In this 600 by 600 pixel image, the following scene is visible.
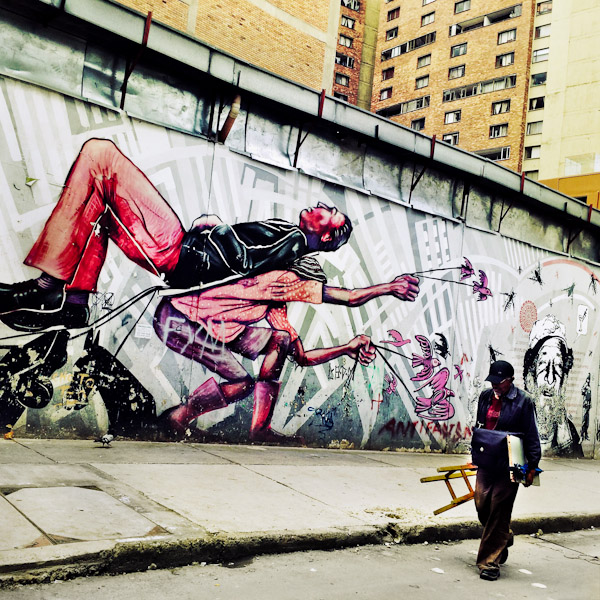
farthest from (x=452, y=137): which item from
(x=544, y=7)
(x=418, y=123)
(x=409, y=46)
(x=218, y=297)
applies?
(x=218, y=297)

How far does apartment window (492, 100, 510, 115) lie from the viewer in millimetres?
52688

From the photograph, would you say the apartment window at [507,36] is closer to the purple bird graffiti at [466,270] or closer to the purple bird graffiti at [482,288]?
the purple bird graffiti at [482,288]

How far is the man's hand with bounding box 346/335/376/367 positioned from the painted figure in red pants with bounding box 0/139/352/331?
1943 mm

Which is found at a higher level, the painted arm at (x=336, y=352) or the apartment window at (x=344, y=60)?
the apartment window at (x=344, y=60)

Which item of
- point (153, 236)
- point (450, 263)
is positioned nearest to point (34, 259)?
point (153, 236)

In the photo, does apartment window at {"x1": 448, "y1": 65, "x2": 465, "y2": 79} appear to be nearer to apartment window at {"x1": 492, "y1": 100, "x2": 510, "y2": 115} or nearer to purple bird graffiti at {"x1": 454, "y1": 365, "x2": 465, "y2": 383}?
apartment window at {"x1": 492, "y1": 100, "x2": 510, "y2": 115}

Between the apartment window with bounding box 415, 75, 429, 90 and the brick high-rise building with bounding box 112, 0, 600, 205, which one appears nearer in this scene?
the brick high-rise building with bounding box 112, 0, 600, 205

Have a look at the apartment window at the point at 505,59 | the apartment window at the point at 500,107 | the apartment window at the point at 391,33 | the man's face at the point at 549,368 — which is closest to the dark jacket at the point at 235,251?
the man's face at the point at 549,368

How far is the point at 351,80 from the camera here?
6438cm

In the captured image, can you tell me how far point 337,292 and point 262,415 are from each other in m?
2.21

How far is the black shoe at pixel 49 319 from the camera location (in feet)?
22.2

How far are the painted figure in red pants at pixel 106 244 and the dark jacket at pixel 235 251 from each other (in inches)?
0.5

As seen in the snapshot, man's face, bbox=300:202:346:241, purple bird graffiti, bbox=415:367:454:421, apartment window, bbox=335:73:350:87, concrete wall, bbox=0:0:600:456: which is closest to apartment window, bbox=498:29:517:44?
apartment window, bbox=335:73:350:87

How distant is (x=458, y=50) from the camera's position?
56.5 metres
